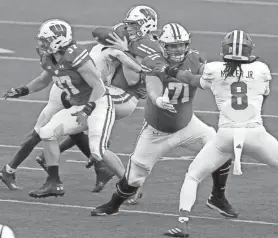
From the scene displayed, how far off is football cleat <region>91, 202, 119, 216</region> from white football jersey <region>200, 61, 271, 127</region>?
1.60 metres

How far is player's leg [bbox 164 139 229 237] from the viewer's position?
9.92m

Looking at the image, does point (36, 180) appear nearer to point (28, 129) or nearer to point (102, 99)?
point (102, 99)

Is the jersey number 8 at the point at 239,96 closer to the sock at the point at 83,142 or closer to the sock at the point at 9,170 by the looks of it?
the sock at the point at 83,142

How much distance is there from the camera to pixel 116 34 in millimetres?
12102

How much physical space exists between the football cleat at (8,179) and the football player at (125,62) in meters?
0.40

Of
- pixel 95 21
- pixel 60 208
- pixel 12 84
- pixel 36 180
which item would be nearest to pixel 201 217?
pixel 60 208

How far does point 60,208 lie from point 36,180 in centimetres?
128

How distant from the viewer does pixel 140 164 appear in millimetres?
10719

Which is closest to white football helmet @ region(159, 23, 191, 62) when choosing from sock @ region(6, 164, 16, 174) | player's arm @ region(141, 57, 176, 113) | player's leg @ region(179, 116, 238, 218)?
player's arm @ region(141, 57, 176, 113)

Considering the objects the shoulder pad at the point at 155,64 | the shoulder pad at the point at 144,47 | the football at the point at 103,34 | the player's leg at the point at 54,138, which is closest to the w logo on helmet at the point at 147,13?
the football at the point at 103,34

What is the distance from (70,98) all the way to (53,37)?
718 mm

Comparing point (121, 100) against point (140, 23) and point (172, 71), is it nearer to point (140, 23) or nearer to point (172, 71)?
point (140, 23)

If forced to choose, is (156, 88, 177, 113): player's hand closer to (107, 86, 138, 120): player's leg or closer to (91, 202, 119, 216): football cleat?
(91, 202, 119, 216): football cleat

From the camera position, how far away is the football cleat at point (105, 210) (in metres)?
10.9
